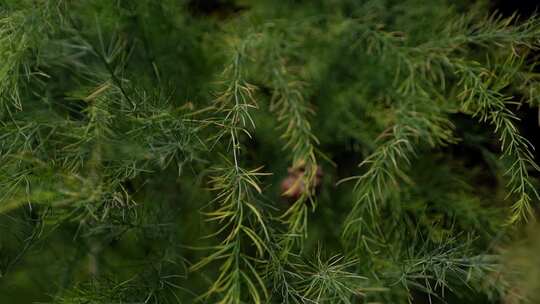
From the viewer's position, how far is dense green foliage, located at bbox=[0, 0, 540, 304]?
99 centimetres

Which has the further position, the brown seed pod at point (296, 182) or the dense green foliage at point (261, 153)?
the brown seed pod at point (296, 182)

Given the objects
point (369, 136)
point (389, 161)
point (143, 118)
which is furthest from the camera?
point (369, 136)

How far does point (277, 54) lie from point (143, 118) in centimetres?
31

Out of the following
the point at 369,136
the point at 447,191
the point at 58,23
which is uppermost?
the point at 58,23

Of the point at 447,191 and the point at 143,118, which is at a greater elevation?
the point at 143,118

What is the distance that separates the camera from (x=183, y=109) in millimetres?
1046

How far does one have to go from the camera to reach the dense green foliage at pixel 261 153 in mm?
986

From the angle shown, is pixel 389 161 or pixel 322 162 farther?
pixel 322 162

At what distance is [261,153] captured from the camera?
4.30 ft

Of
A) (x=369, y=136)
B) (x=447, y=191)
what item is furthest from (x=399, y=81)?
(x=447, y=191)

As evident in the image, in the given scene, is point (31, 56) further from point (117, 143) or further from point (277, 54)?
point (277, 54)

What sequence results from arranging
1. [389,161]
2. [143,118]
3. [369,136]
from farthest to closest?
1. [369,136]
2. [389,161]
3. [143,118]

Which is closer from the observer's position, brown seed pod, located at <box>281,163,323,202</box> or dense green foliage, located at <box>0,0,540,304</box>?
dense green foliage, located at <box>0,0,540,304</box>

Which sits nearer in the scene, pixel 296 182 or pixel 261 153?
pixel 296 182
